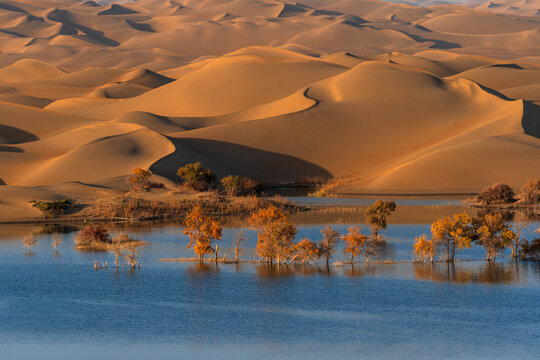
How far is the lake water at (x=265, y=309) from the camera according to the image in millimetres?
30844

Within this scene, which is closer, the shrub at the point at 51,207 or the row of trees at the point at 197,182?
the shrub at the point at 51,207

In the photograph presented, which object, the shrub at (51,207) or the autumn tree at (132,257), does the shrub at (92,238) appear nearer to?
the autumn tree at (132,257)

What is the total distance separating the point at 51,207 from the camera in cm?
6781

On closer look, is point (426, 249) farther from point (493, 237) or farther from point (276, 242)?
point (276, 242)

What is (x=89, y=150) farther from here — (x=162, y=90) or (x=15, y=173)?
(x=162, y=90)

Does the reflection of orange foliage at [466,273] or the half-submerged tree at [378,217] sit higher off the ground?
the half-submerged tree at [378,217]

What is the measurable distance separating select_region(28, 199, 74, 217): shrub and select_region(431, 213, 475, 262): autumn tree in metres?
31.0

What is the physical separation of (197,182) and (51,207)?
62.9 feet

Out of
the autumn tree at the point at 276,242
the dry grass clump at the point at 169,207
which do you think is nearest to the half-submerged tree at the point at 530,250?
the autumn tree at the point at 276,242

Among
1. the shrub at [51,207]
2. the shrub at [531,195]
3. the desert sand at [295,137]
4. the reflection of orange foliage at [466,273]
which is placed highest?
the desert sand at [295,137]

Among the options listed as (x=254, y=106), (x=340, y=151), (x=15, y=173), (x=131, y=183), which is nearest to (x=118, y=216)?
(x=131, y=183)

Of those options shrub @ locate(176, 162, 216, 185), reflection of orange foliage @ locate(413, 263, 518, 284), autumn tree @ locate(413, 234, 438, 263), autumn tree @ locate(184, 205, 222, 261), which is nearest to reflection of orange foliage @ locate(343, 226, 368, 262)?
autumn tree @ locate(413, 234, 438, 263)

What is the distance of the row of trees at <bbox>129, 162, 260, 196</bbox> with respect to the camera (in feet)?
268

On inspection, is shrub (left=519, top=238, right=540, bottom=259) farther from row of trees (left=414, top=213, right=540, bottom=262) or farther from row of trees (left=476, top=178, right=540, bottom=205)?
row of trees (left=476, top=178, right=540, bottom=205)
